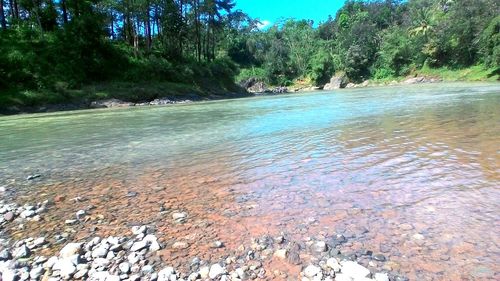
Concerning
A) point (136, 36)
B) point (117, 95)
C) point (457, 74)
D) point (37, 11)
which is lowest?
point (117, 95)

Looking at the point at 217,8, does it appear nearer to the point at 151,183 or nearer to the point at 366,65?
the point at 366,65

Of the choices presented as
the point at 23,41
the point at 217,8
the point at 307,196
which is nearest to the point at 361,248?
the point at 307,196

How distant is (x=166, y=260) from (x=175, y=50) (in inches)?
1692

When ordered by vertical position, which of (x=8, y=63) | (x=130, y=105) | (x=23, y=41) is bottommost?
(x=130, y=105)

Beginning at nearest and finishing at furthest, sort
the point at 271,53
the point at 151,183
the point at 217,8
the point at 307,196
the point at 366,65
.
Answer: the point at 307,196 < the point at 151,183 < the point at 217,8 < the point at 366,65 < the point at 271,53

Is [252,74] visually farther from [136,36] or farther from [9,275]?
[9,275]

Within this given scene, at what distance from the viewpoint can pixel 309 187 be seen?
5.24m

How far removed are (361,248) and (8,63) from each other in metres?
32.9

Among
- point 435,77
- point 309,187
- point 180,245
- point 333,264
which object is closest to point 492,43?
point 435,77

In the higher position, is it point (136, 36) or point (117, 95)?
point (136, 36)

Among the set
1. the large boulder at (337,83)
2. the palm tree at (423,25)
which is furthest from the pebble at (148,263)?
the palm tree at (423,25)

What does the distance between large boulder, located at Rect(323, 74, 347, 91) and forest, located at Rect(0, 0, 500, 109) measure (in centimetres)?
439

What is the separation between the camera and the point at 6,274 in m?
3.16

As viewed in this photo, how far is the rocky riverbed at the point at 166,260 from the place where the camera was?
3063 mm
